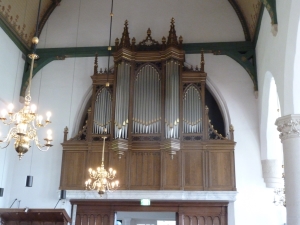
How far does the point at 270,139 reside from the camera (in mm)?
12281

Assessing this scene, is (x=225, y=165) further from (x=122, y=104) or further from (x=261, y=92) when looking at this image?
(x=122, y=104)

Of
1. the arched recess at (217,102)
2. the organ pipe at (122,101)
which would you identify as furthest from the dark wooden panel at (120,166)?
the arched recess at (217,102)

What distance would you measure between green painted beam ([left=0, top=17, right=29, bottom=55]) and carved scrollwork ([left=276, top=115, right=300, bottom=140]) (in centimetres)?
883

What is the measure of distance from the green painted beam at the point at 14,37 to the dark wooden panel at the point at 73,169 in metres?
4.06

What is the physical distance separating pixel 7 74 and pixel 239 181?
8044 mm

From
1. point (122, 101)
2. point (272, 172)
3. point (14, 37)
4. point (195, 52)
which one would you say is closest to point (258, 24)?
point (195, 52)

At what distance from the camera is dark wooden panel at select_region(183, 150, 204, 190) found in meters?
12.0

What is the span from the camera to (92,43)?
14297 millimetres

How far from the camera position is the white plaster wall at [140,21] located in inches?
550

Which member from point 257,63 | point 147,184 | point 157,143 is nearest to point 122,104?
point 157,143

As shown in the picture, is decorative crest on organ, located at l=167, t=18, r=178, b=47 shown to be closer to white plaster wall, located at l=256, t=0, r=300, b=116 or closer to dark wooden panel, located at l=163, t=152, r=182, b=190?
dark wooden panel, located at l=163, t=152, r=182, b=190

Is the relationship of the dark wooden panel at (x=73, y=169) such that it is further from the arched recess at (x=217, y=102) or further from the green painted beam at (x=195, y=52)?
the green painted beam at (x=195, y=52)

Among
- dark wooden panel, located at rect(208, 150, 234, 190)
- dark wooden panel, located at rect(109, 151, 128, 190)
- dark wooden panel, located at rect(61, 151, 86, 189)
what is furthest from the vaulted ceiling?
dark wooden panel, located at rect(109, 151, 128, 190)

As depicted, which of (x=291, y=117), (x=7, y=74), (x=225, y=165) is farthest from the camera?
(x=7, y=74)
